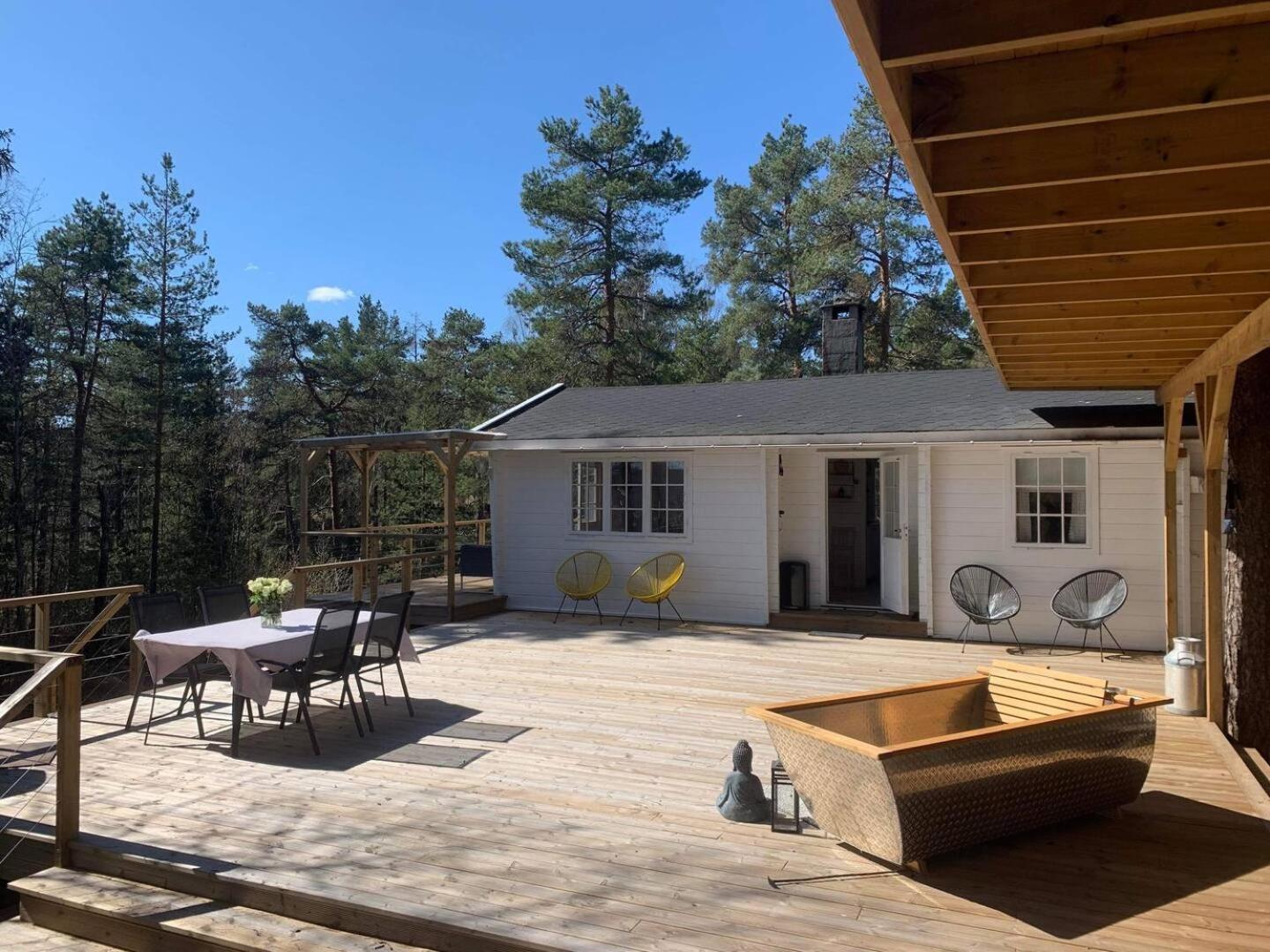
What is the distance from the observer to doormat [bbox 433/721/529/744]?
5227 millimetres

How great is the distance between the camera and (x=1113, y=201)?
292 centimetres

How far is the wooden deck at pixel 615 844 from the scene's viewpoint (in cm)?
291

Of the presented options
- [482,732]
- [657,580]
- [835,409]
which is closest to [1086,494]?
[835,409]

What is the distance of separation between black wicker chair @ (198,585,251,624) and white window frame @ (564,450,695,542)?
4.58m

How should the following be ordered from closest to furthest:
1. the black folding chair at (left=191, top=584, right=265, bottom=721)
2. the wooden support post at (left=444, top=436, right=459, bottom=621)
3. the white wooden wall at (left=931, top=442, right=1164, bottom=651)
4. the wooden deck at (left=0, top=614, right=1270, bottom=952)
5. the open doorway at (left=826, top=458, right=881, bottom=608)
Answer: the wooden deck at (left=0, top=614, right=1270, bottom=952), the black folding chair at (left=191, top=584, right=265, bottom=721), the white wooden wall at (left=931, top=442, right=1164, bottom=651), the wooden support post at (left=444, top=436, right=459, bottom=621), the open doorway at (left=826, top=458, right=881, bottom=608)

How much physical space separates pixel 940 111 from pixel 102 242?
19.3 meters

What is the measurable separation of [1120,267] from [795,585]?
6433 millimetres

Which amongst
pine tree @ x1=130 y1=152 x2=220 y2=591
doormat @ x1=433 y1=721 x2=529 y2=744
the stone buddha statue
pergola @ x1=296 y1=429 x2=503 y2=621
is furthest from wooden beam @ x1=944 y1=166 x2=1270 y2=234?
pine tree @ x1=130 y1=152 x2=220 y2=591

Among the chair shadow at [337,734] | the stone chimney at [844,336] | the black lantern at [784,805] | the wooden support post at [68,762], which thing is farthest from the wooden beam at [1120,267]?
the stone chimney at [844,336]

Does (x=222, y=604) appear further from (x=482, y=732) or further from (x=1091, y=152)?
(x=1091, y=152)

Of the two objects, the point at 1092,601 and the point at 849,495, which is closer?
the point at 1092,601

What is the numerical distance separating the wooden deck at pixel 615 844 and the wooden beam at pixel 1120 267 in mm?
2426

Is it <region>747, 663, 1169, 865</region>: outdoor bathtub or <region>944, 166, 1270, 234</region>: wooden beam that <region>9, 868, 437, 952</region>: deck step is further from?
<region>944, 166, 1270, 234</region>: wooden beam

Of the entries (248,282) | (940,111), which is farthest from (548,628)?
(248,282)
